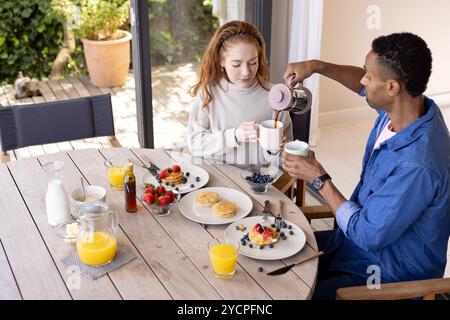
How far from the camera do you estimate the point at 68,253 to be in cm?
178

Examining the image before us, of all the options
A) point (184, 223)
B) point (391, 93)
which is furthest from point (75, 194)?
point (391, 93)

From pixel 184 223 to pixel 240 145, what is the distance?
0.59m

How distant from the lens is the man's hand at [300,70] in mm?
2338

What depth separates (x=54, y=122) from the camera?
2705mm

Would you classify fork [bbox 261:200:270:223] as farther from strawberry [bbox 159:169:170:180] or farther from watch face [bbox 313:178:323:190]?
strawberry [bbox 159:169:170:180]

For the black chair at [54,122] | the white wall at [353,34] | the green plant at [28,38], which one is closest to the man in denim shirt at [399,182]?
the black chair at [54,122]

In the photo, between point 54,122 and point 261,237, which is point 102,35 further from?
point 261,237

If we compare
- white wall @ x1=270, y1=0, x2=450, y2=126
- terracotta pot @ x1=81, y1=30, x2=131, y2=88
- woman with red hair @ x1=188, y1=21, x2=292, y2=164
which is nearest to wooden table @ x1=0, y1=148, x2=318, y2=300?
woman with red hair @ x1=188, y1=21, x2=292, y2=164

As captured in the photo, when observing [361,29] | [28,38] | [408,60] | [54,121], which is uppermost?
[408,60]

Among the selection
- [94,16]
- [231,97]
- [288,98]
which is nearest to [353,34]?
[94,16]

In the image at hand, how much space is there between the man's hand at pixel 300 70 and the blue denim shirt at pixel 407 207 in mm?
508

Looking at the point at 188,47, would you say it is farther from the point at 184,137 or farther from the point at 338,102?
the point at 338,102

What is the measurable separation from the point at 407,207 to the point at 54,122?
63.9 inches

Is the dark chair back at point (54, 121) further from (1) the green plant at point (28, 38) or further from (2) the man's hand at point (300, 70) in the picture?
(1) the green plant at point (28, 38)
